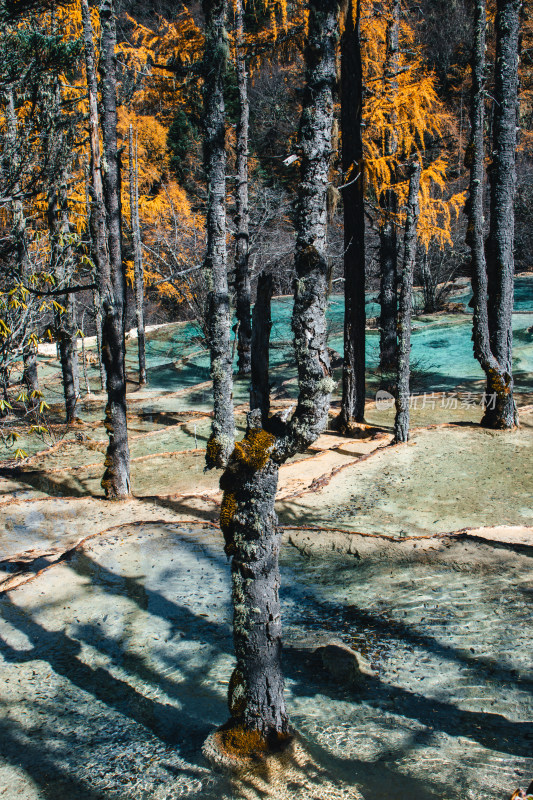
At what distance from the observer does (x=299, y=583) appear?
20.9 ft

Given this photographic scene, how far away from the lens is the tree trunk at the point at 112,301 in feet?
28.7

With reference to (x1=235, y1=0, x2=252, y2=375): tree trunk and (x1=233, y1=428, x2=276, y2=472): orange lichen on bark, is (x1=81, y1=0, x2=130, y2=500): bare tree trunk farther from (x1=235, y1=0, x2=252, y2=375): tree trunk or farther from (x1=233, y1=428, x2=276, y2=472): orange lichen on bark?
(x1=235, y1=0, x2=252, y2=375): tree trunk

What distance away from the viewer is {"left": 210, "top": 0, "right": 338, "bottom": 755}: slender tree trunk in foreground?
362 centimetres

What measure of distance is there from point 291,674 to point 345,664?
0.43 meters

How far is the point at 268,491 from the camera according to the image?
12.5ft

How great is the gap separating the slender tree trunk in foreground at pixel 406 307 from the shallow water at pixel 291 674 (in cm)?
401

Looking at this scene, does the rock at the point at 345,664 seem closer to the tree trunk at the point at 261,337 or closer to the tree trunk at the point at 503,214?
the tree trunk at the point at 261,337

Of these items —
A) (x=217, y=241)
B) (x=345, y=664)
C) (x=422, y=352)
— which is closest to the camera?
(x=345, y=664)

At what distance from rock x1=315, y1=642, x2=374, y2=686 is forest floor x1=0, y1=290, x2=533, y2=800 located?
0.11 feet

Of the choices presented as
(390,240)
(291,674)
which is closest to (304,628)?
(291,674)

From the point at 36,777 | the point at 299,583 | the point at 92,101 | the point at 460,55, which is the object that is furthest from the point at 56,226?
the point at 460,55

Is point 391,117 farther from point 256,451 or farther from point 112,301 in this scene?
point 256,451

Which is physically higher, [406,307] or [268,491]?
[406,307]

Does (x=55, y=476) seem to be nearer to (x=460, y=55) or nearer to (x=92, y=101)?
(x=92, y=101)
